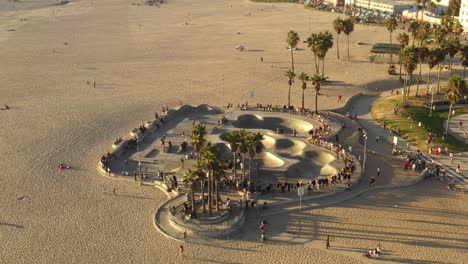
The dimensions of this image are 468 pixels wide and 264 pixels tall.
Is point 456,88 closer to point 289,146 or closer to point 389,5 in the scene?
point 289,146

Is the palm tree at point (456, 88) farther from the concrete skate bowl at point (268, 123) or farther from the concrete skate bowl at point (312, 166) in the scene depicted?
the concrete skate bowl at point (268, 123)

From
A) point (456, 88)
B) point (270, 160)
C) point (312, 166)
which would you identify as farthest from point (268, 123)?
point (456, 88)

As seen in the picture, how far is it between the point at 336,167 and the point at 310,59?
57931 mm

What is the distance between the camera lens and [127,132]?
61062mm

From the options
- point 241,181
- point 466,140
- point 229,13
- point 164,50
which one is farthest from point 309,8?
point 241,181

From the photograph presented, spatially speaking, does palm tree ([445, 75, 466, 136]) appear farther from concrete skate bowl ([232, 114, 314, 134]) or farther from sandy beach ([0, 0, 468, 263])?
concrete skate bowl ([232, 114, 314, 134])

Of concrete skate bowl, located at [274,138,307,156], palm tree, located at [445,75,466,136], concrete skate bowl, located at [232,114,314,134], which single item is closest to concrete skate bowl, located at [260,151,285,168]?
concrete skate bowl, located at [274,138,307,156]

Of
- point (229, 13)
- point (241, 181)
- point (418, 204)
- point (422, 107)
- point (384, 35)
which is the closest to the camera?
point (418, 204)

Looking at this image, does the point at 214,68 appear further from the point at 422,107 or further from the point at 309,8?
the point at 309,8

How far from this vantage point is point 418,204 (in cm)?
4256

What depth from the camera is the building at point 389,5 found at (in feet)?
564

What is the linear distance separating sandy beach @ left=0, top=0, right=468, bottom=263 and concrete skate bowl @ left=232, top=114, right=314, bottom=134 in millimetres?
9182

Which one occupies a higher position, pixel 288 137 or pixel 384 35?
pixel 384 35

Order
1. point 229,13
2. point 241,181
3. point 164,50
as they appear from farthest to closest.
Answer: point 229,13
point 164,50
point 241,181
